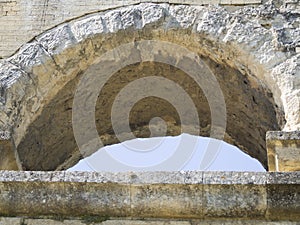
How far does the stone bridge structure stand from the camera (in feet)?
19.2

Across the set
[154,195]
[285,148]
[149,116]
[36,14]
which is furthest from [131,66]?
[154,195]

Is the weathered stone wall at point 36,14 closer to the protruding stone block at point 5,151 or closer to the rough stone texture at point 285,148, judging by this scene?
the protruding stone block at point 5,151

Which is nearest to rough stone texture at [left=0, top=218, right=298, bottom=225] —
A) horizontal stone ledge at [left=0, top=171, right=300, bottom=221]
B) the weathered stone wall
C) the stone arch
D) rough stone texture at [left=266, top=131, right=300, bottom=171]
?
horizontal stone ledge at [left=0, top=171, right=300, bottom=221]

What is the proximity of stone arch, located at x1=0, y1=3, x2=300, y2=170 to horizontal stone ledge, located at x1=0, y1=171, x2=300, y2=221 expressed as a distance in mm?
1334

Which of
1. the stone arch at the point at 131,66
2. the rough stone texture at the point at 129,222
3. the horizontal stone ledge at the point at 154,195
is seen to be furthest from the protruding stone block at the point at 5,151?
the rough stone texture at the point at 129,222

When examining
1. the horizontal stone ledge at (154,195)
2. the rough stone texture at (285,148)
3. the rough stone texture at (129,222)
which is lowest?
the rough stone texture at (129,222)

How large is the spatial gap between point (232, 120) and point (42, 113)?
1.84 metres

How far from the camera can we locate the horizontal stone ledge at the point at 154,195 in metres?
4.21

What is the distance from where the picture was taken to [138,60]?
642cm

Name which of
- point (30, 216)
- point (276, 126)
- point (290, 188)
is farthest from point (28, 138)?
point (290, 188)

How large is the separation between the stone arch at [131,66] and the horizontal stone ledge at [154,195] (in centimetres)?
133

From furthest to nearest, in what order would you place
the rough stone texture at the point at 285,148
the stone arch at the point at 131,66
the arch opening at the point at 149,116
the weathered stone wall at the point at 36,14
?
the weathered stone wall at the point at 36,14, the arch opening at the point at 149,116, the stone arch at the point at 131,66, the rough stone texture at the point at 285,148

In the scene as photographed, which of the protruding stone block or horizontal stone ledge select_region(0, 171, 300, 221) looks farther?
the protruding stone block

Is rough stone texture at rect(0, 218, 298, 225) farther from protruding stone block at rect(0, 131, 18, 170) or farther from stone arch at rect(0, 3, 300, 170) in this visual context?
stone arch at rect(0, 3, 300, 170)
